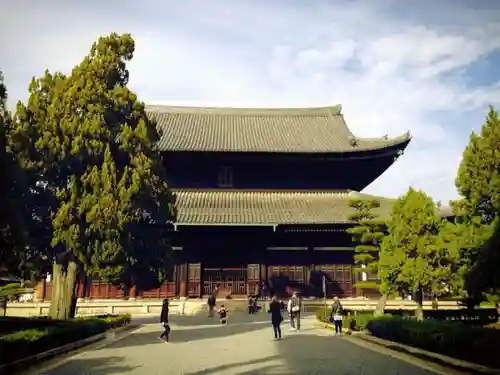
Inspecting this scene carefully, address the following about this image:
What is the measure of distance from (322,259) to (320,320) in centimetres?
808

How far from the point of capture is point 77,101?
16312 mm

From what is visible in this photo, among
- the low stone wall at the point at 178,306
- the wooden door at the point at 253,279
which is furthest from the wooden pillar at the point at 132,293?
the wooden door at the point at 253,279

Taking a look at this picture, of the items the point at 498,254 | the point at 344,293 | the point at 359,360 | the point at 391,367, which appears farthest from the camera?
the point at 344,293

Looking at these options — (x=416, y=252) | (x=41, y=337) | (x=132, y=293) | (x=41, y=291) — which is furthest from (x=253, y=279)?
(x=41, y=337)

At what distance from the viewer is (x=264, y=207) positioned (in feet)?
93.3

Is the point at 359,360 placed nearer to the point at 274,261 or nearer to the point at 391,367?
the point at 391,367

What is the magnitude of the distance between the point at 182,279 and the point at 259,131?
13.2 m

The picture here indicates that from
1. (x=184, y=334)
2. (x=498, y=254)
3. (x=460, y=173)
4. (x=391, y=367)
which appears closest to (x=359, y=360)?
(x=391, y=367)

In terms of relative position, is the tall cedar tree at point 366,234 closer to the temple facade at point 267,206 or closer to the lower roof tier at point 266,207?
the lower roof tier at point 266,207

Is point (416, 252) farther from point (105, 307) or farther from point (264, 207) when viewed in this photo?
point (105, 307)

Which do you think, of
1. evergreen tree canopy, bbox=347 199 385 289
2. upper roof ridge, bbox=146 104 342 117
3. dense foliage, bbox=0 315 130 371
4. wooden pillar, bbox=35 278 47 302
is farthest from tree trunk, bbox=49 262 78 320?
upper roof ridge, bbox=146 104 342 117

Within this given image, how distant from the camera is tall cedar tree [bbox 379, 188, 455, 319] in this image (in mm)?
16422

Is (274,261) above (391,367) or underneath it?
above

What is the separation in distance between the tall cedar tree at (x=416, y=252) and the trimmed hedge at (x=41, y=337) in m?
10.5
